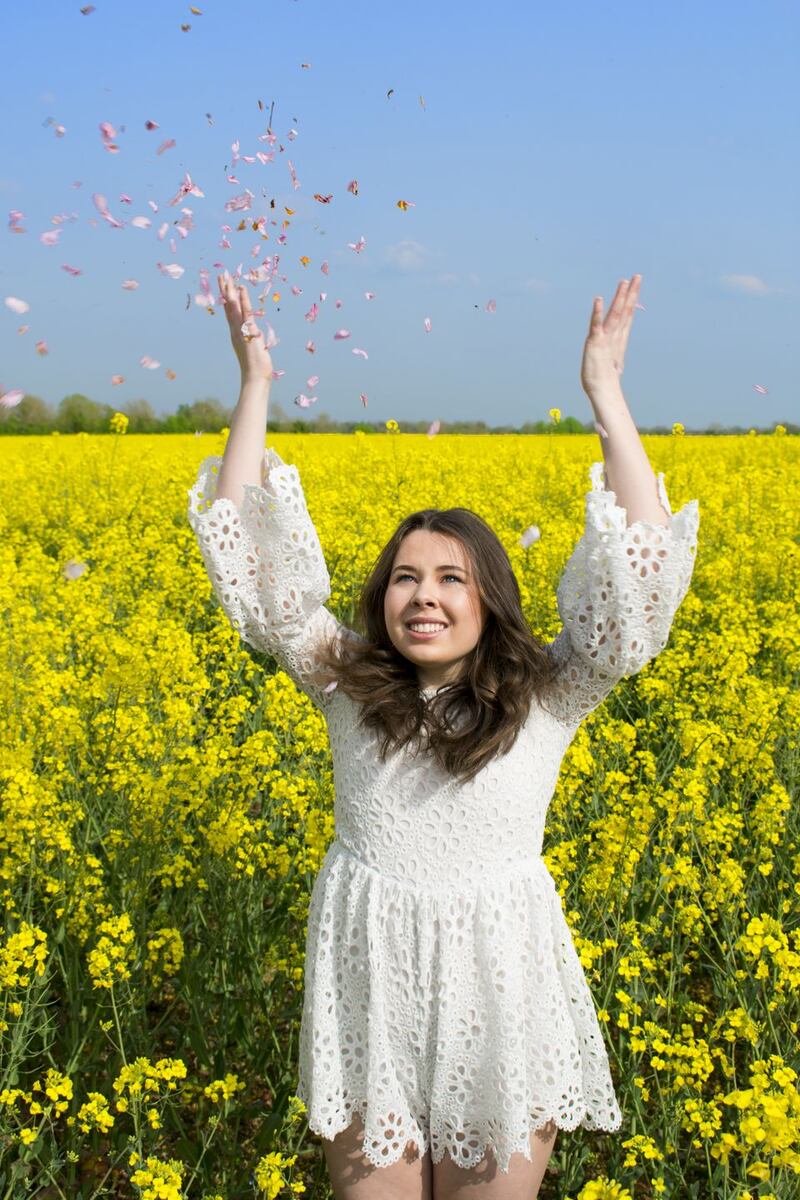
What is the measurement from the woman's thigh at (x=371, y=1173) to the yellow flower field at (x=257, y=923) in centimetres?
8

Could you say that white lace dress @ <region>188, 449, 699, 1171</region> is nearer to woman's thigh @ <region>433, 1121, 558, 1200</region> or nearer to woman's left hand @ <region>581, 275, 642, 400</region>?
woman's thigh @ <region>433, 1121, 558, 1200</region>

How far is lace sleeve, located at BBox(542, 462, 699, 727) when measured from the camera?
157cm

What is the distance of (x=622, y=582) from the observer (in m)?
1.56

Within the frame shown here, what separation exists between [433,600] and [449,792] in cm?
30

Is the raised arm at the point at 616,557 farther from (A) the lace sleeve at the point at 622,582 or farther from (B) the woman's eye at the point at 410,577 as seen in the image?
(B) the woman's eye at the point at 410,577

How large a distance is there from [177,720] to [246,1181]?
3.85 ft

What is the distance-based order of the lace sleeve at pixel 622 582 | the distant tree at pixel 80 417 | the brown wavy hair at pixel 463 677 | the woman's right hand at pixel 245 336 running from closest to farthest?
the lace sleeve at pixel 622 582, the brown wavy hair at pixel 463 677, the woman's right hand at pixel 245 336, the distant tree at pixel 80 417

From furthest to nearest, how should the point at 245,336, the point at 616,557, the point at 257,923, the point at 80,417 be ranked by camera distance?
the point at 80,417, the point at 257,923, the point at 245,336, the point at 616,557

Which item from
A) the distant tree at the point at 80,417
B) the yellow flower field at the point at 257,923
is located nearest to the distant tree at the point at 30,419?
the distant tree at the point at 80,417

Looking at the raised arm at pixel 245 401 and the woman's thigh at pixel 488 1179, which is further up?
the raised arm at pixel 245 401

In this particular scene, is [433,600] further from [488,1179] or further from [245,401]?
A: [488,1179]

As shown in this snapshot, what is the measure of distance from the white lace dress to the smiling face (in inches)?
5.2

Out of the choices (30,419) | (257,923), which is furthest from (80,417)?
(257,923)

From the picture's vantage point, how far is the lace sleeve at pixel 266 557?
168cm
